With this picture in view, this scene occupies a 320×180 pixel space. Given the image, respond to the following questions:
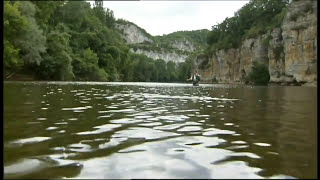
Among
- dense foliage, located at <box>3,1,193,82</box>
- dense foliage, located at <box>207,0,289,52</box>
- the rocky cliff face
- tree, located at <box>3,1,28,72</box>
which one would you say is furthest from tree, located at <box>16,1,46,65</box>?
dense foliage, located at <box>207,0,289,52</box>

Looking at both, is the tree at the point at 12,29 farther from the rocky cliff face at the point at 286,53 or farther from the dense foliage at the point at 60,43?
the rocky cliff face at the point at 286,53

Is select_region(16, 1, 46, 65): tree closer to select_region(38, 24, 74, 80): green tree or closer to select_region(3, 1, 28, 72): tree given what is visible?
select_region(3, 1, 28, 72): tree

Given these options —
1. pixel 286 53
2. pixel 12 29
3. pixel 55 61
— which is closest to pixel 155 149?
pixel 12 29

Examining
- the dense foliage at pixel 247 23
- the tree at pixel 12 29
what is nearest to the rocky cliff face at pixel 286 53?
the dense foliage at pixel 247 23

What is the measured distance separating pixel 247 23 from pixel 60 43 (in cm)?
6834

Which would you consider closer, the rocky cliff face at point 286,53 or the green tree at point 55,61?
the green tree at point 55,61

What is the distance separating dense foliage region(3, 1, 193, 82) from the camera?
139ft

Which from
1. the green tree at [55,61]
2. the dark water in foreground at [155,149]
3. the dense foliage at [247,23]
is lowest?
the dark water in foreground at [155,149]

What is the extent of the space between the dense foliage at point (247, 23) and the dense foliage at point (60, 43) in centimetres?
3137

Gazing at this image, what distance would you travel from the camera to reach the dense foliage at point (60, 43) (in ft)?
139

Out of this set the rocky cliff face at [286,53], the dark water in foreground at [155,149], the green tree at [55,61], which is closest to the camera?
the dark water in foreground at [155,149]

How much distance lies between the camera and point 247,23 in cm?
10944

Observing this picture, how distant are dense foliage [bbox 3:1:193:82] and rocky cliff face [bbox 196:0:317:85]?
31.3 metres

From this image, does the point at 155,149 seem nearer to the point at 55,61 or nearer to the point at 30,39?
the point at 30,39
